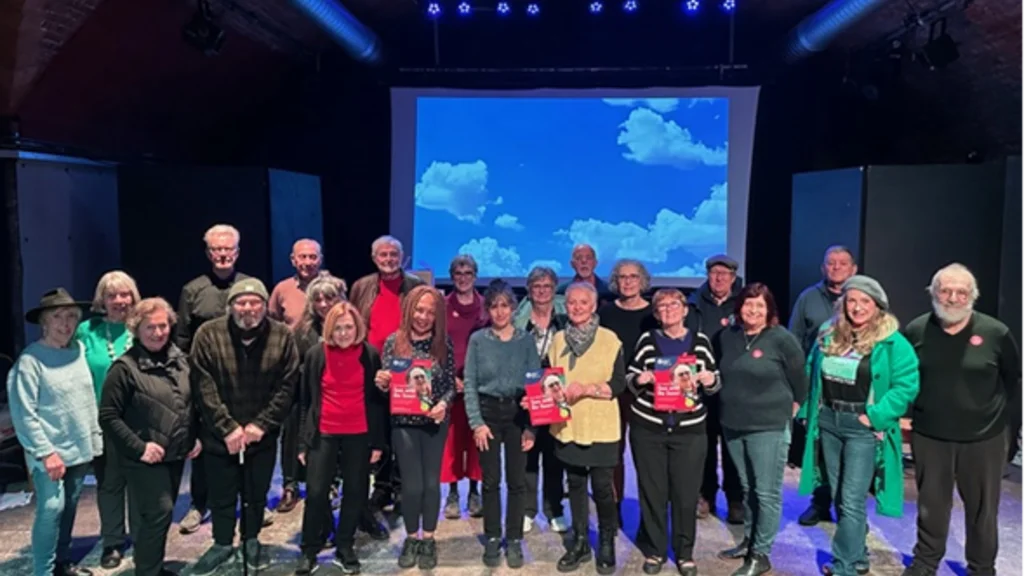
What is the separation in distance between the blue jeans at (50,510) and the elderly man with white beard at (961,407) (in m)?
3.79

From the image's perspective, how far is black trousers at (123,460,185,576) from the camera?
2.79 m

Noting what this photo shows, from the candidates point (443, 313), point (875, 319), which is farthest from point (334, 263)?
point (875, 319)

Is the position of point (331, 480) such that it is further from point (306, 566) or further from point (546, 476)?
point (546, 476)

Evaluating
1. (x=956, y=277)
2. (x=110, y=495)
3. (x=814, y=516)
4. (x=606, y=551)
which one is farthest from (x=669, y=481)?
(x=110, y=495)

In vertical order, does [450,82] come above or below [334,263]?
above

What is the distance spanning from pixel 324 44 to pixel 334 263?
2.35 m

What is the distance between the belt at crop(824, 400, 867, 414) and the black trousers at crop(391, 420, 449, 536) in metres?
1.79

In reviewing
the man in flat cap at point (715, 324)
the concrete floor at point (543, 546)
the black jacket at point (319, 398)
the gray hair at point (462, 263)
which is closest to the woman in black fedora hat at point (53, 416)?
the concrete floor at point (543, 546)

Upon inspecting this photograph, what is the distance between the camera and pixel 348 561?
320 cm

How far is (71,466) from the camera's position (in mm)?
2945

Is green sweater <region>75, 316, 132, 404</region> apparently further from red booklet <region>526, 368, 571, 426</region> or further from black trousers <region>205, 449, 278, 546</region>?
red booklet <region>526, 368, 571, 426</region>

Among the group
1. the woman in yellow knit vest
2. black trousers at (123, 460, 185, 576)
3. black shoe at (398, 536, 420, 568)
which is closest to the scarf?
the woman in yellow knit vest

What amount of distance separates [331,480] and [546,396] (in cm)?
109

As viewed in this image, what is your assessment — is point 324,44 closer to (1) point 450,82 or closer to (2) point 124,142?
(1) point 450,82
